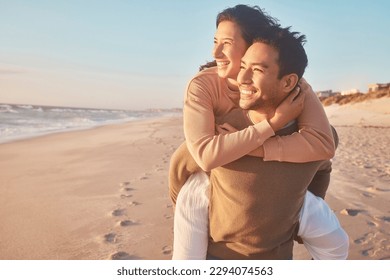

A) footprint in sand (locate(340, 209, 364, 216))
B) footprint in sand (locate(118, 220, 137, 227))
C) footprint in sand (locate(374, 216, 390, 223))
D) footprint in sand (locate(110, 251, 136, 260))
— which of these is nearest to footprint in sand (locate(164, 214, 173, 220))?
footprint in sand (locate(118, 220, 137, 227))

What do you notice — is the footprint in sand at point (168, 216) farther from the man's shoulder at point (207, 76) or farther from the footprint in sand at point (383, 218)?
the man's shoulder at point (207, 76)

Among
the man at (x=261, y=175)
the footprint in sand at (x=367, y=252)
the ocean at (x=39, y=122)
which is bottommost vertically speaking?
the ocean at (x=39, y=122)

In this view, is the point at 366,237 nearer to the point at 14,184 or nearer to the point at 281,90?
the point at 281,90

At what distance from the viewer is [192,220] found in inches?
72.1

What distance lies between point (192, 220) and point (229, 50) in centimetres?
82

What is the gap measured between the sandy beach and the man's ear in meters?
1.56

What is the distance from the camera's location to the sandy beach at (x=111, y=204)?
292 cm

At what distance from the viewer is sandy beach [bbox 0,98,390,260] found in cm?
292

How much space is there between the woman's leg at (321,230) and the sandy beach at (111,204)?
929 millimetres

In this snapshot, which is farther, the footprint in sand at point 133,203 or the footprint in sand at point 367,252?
the footprint in sand at point 133,203

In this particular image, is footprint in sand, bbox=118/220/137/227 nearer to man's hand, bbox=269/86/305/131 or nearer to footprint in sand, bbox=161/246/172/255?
footprint in sand, bbox=161/246/172/255

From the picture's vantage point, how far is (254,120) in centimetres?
171

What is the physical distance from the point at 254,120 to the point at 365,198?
289 centimetres

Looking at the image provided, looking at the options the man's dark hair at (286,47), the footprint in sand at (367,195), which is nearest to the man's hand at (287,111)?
the man's dark hair at (286,47)
